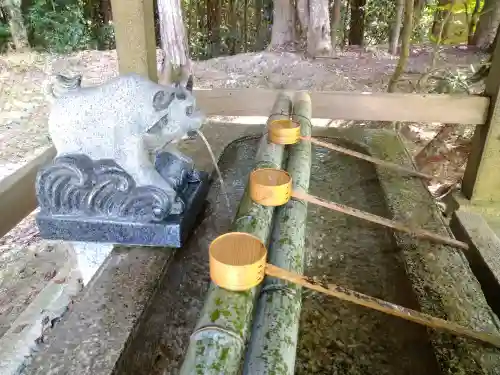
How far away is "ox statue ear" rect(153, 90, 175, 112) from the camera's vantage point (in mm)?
1599

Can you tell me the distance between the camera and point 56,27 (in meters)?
8.88

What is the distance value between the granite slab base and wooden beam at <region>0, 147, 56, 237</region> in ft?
1.19

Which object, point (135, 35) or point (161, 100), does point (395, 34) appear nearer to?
point (135, 35)

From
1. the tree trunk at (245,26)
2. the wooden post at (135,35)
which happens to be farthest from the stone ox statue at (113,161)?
the tree trunk at (245,26)

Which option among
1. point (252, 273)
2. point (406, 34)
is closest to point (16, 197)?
point (252, 273)

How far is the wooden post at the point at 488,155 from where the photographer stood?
2611 millimetres

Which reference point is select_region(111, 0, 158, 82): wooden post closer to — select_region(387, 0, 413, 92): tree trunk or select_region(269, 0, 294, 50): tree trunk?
select_region(387, 0, 413, 92): tree trunk

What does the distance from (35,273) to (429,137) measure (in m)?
4.62

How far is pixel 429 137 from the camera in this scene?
5.45 m

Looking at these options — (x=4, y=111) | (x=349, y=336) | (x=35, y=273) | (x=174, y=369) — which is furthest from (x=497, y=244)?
(x=4, y=111)

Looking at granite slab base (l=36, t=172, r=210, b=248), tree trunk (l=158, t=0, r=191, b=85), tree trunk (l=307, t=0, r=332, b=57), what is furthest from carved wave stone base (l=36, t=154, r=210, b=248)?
tree trunk (l=307, t=0, r=332, b=57)

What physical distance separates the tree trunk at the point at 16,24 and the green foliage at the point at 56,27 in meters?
0.20

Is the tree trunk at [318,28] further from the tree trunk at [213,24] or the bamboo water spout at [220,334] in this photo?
the bamboo water spout at [220,334]

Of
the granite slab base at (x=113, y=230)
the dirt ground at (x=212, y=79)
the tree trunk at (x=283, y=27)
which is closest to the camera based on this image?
the granite slab base at (x=113, y=230)
